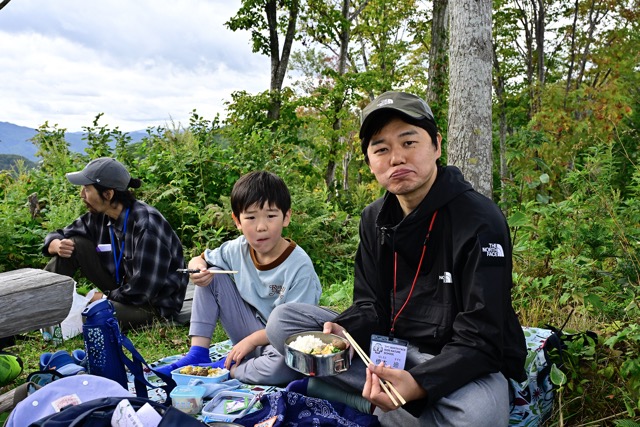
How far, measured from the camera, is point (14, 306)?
2.90 m

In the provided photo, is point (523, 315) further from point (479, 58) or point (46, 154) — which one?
point (46, 154)

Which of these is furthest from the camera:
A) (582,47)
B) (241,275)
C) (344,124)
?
(582,47)

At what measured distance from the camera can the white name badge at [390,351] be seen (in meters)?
2.25

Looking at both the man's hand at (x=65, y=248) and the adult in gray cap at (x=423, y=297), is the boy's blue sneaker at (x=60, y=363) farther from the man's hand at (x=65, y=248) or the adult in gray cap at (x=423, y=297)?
the man's hand at (x=65, y=248)

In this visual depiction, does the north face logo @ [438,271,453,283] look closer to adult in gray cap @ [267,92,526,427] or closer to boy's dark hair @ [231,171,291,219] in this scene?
adult in gray cap @ [267,92,526,427]

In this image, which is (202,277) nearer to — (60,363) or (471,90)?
(60,363)

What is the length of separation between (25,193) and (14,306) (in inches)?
184

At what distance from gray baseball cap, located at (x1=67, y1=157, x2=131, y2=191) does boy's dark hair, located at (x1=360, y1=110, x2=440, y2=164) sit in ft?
7.96

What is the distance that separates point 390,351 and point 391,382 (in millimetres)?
336

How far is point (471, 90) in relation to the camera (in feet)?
13.5

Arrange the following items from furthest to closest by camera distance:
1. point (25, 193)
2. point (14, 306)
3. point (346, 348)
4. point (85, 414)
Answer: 1. point (25, 193)
2. point (14, 306)
3. point (346, 348)
4. point (85, 414)

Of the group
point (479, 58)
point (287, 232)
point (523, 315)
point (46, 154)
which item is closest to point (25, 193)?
point (46, 154)

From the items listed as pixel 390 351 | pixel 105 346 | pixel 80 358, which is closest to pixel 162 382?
pixel 80 358

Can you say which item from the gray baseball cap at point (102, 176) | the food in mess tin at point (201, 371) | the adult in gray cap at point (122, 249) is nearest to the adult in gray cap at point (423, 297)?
the food in mess tin at point (201, 371)
